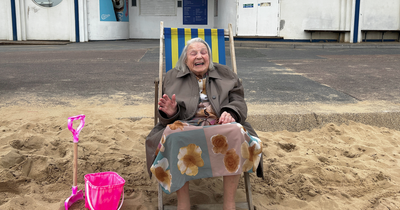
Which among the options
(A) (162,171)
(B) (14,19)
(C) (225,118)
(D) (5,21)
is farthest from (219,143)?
(D) (5,21)

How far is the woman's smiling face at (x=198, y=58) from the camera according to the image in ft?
9.56

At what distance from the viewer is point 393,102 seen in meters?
4.86

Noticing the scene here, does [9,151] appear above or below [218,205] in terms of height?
above

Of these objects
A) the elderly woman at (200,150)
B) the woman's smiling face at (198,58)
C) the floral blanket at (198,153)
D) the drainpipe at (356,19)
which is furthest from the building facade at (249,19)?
the floral blanket at (198,153)

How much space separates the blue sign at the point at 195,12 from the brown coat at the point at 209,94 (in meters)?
17.3

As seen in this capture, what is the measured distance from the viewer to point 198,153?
7.53 feet

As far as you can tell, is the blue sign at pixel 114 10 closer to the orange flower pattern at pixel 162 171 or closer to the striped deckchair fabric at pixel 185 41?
the striped deckchair fabric at pixel 185 41

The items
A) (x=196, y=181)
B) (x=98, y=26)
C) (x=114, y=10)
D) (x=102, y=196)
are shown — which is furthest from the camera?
(x=114, y=10)

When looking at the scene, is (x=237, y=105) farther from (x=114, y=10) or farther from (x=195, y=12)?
(x=195, y=12)

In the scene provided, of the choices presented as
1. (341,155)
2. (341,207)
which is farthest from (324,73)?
(341,207)

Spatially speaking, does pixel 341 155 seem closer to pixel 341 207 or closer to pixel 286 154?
pixel 286 154

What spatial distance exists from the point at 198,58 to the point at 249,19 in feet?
44.8

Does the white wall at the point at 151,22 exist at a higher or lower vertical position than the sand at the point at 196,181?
higher

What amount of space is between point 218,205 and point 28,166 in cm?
163
